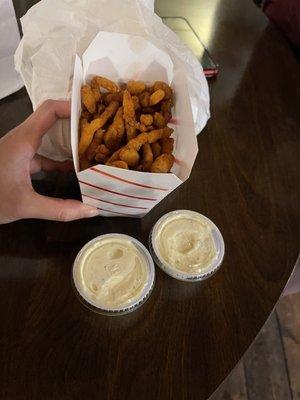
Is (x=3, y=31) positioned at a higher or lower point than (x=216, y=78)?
higher

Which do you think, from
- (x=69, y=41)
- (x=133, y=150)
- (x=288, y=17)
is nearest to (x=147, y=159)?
(x=133, y=150)

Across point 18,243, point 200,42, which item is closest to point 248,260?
point 18,243

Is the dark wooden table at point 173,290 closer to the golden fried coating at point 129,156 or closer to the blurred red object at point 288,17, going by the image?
the golden fried coating at point 129,156

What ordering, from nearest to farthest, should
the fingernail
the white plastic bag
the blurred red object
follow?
the fingernail < the white plastic bag < the blurred red object

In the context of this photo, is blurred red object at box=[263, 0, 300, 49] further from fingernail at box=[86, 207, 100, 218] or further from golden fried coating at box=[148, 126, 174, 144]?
fingernail at box=[86, 207, 100, 218]

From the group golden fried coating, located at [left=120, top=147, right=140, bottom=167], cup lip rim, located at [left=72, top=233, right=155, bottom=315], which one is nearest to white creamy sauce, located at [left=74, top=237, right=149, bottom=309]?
cup lip rim, located at [left=72, top=233, right=155, bottom=315]

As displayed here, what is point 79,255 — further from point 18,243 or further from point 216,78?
point 216,78
